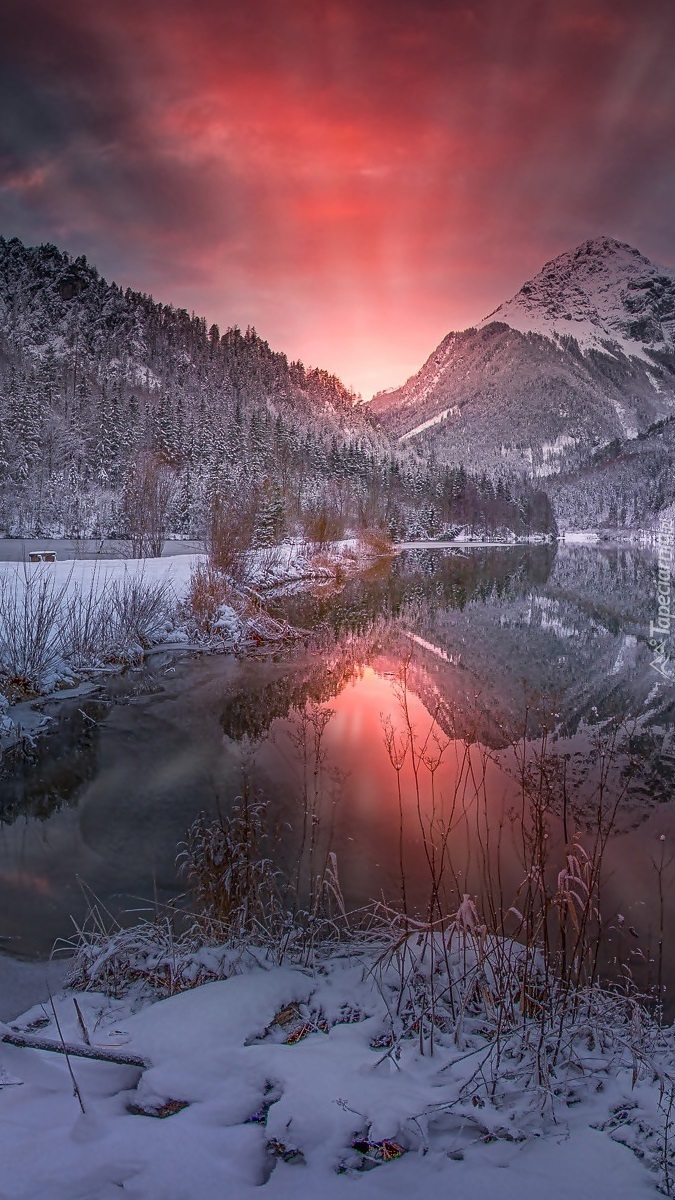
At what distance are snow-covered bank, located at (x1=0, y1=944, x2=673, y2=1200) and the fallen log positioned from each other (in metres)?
0.03

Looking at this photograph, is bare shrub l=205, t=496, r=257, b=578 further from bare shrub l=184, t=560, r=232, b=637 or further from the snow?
bare shrub l=184, t=560, r=232, b=637

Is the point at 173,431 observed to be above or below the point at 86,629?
above

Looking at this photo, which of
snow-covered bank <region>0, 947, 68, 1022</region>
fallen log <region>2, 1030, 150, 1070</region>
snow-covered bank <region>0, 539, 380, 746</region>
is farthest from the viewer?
snow-covered bank <region>0, 539, 380, 746</region>

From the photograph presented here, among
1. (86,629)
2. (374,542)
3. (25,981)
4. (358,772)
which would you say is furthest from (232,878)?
(374,542)

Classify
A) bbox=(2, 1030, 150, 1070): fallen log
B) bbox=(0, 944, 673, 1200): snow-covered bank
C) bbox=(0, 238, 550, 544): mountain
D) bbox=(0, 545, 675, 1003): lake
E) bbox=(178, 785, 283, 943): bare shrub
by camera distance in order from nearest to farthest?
1. bbox=(0, 944, 673, 1200): snow-covered bank
2. bbox=(2, 1030, 150, 1070): fallen log
3. bbox=(178, 785, 283, 943): bare shrub
4. bbox=(0, 545, 675, 1003): lake
5. bbox=(0, 238, 550, 544): mountain

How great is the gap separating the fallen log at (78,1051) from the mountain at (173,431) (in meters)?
21.3

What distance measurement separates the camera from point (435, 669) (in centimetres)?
1535

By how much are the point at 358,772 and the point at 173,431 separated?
66.0 m

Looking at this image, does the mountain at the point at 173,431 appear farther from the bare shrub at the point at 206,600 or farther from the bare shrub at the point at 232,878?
the bare shrub at the point at 232,878

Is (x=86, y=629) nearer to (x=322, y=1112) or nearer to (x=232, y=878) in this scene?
(x=232, y=878)

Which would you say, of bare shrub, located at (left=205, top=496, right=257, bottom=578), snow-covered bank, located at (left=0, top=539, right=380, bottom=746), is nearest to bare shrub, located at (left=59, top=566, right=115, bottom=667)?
snow-covered bank, located at (left=0, top=539, right=380, bottom=746)

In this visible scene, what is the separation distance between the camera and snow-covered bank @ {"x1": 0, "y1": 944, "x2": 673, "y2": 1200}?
204 cm

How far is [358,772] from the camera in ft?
28.6

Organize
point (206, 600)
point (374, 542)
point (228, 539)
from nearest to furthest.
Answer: point (206, 600) < point (228, 539) < point (374, 542)
